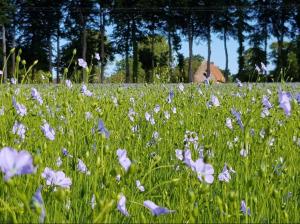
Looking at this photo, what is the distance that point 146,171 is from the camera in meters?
2.30

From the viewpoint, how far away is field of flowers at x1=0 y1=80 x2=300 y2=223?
1.31m

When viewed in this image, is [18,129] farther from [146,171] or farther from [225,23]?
[225,23]

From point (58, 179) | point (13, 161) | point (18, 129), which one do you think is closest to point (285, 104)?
point (58, 179)

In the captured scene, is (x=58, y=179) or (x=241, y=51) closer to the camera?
(x=58, y=179)

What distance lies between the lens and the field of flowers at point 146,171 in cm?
131

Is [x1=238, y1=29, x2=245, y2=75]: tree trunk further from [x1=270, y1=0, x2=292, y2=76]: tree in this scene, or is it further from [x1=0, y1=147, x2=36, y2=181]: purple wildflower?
[x1=0, y1=147, x2=36, y2=181]: purple wildflower

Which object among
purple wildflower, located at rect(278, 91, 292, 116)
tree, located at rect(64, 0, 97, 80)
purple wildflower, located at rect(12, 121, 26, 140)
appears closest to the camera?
purple wildflower, located at rect(278, 91, 292, 116)

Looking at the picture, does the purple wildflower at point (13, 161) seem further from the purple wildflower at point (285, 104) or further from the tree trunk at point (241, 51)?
the tree trunk at point (241, 51)

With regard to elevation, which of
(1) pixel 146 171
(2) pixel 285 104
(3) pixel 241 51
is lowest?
(1) pixel 146 171

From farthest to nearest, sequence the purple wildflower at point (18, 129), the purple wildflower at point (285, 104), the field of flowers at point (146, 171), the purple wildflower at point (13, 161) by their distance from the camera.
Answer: the purple wildflower at point (18, 129) → the purple wildflower at point (285, 104) → the field of flowers at point (146, 171) → the purple wildflower at point (13, 161)

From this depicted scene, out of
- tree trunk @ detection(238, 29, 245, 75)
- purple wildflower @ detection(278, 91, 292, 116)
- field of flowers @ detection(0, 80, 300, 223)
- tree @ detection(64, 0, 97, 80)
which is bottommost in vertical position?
field of flowers @ detection(0, 80, 300, 223)

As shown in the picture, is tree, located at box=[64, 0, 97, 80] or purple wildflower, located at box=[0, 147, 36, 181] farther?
tree, located at box=[64, 0, 97, 80]

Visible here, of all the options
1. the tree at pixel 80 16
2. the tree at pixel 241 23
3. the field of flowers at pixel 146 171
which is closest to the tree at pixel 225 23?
the tree at pixel 241 23

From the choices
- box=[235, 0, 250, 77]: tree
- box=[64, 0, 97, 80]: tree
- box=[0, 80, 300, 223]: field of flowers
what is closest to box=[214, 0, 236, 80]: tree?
box=[235, 0, 250, 77]: tree
